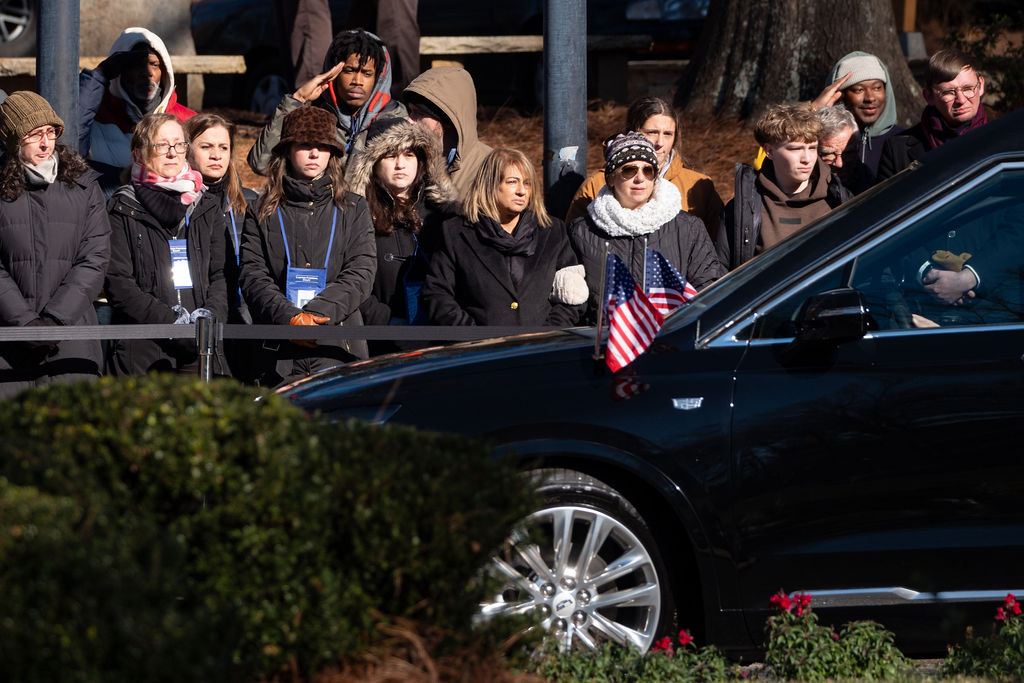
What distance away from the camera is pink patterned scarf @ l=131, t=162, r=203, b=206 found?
8141 mm

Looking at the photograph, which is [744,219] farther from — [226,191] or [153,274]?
[153,274]

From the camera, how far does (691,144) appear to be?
44.2 ft

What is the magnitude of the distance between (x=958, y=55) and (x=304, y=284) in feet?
12.7

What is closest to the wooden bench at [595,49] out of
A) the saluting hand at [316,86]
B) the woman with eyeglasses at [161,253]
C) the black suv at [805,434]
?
the saluting hand at [316,86]

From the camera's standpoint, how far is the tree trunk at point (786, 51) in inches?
548

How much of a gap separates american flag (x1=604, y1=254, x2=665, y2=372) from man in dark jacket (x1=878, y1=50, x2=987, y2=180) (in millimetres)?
3082

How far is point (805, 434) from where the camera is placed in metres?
5.00

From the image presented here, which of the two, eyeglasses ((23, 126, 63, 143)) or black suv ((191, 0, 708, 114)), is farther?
black suv ((191, 0, 708, 114))

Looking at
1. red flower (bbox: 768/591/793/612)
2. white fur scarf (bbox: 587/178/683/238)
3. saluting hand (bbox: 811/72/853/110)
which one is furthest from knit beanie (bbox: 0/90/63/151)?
red flower (bbox: 768/591/793/612)

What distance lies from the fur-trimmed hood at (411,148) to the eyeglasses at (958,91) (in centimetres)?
281

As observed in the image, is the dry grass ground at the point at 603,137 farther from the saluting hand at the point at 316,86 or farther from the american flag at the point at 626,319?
the american flag at the point at 626,319

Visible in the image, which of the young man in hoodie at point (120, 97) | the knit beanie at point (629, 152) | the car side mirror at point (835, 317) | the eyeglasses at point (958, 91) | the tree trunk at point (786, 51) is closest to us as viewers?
the car side mirror at point (835, 317)

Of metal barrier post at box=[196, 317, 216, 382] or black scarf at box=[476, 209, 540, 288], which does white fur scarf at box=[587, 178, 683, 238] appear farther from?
metal barrier post at box=[196, 317, 216, 382]

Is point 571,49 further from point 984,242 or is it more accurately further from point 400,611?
point 400,611
